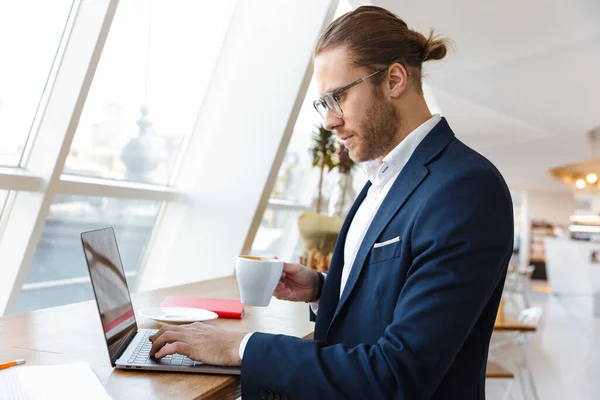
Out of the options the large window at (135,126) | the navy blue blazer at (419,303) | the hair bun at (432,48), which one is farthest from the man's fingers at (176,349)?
the large window at (135,126)

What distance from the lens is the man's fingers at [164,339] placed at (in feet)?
3.84

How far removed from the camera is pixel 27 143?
3.01 metres

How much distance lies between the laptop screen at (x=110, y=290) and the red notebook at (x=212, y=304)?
1.01 feet

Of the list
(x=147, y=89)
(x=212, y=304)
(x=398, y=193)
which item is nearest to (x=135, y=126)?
(x=147, y=89)

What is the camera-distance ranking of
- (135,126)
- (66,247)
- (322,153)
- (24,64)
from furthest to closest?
(135,126), (322,153), (66,247), (24,64)

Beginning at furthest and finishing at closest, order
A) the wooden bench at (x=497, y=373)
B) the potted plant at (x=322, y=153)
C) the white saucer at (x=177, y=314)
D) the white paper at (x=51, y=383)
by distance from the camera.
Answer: the potted plant at (x=322, y=153) < the wooden bench at (x=497, y=373) < the white saucer at (x=177, y=314) < the white paper at (x=51, y=383)

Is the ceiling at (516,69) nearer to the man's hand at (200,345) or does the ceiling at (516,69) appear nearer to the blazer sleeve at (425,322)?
the blazer sleeve at (425,322)

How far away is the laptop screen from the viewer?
117cm

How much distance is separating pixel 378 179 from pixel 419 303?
432 mm

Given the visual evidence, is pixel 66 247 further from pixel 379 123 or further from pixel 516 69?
pixel 516 69

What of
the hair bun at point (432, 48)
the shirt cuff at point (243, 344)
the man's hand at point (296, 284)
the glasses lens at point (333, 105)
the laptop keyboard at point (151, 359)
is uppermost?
the hair bun at point (432, 48)

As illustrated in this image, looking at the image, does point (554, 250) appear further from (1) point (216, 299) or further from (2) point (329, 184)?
(1) point (216, 299)

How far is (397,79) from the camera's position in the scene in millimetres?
1379

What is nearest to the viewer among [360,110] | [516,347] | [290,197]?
[360,110]
